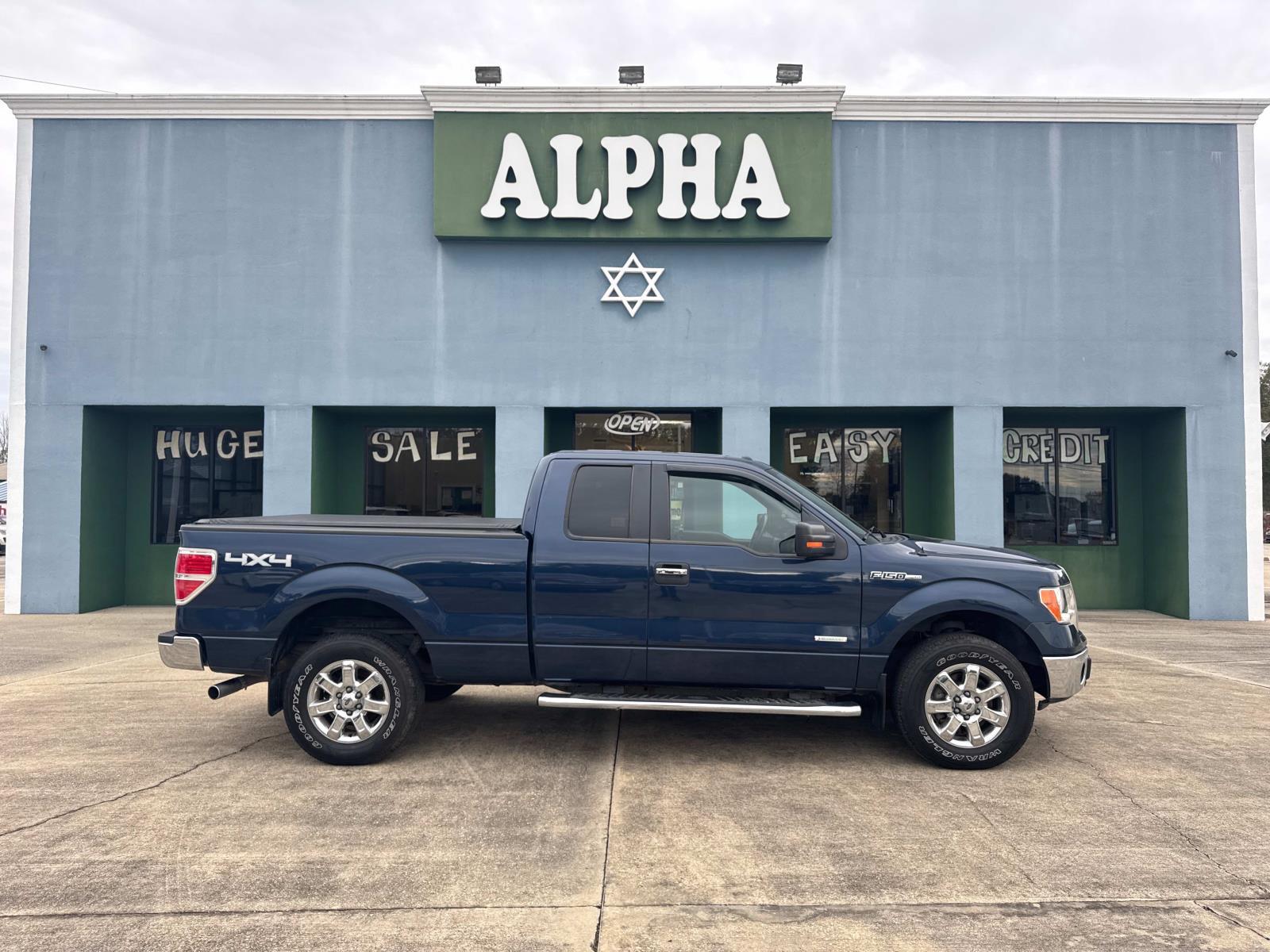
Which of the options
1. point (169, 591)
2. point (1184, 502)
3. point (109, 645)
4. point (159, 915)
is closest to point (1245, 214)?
point (1184, 502)

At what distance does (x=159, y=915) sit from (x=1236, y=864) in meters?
4.94

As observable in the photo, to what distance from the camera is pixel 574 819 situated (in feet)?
14.5

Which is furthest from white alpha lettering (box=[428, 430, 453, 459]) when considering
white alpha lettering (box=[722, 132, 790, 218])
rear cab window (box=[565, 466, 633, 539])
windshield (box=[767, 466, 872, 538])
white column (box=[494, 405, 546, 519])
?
windshield (box=[767, 466, 872, 538])

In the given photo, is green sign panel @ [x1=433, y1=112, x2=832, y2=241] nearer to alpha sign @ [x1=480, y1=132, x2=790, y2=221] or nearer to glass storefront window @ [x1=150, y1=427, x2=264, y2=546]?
alpha sign @ [x1=480, y1=132, x2=790, y2=221]

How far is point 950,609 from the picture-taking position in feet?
17.2

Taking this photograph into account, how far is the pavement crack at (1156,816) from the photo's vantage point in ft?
12.4

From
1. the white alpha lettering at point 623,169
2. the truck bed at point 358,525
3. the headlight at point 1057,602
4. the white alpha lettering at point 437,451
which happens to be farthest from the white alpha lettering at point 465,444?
the headlight at point 1057,602

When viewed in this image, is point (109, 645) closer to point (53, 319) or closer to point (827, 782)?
point (53, 319)

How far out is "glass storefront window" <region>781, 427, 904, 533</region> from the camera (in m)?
13.7

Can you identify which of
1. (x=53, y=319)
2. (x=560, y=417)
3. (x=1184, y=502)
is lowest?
(x=1184, y=502)

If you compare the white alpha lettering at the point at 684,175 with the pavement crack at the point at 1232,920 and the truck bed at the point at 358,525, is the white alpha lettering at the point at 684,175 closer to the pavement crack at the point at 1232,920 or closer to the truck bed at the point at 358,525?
the truck bed at the point at 358,525

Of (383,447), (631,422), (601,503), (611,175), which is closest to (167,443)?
(383,447)

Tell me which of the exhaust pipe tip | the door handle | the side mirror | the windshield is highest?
the windshield

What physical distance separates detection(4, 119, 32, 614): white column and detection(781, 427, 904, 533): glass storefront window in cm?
1139
